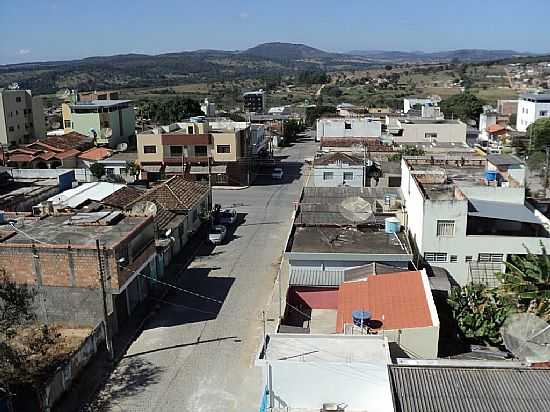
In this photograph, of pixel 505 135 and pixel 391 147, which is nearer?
pixel 391 147

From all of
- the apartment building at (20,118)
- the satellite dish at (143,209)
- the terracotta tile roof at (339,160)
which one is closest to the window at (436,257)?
the satellite dish at (143,209)

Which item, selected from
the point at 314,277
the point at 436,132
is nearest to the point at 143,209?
the point at 314,277

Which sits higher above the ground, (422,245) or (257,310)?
(422,245)

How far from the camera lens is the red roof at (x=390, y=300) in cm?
1989

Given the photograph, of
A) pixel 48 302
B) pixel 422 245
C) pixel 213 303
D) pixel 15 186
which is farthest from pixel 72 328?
pixel 15 186

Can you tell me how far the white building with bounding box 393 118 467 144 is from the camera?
57.4m

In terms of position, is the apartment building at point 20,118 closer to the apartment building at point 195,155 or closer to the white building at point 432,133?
the apartment building at point 195,155

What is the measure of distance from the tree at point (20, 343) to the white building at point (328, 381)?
7868mm

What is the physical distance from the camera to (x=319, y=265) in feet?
83.1

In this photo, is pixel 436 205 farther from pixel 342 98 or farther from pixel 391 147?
pixel 342 98

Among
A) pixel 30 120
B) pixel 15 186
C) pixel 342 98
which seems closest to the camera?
pixel 15 186

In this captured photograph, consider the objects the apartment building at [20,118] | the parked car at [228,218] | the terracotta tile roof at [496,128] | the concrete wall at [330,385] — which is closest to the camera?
the concrete wall at [330,385]

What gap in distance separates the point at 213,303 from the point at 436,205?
10.9 m

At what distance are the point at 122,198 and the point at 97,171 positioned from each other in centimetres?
1875
